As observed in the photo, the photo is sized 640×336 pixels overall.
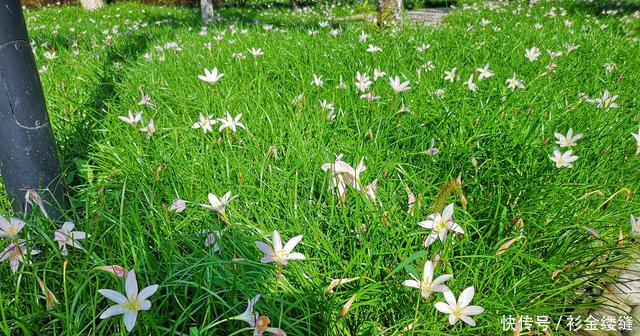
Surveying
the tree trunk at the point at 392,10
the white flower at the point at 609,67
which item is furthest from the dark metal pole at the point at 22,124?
the tree trunk at the point at 392,10

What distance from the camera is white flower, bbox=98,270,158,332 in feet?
3.31

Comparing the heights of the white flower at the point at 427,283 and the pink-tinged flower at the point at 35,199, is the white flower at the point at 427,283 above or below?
below

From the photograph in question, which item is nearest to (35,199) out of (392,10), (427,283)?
(427,283)

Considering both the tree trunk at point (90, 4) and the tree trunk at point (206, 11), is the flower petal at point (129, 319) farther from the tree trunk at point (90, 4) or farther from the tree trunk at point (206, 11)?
the tree trunk at point (90, 4)

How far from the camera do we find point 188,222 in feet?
5.46

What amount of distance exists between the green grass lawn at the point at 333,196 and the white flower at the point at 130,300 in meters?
0.13

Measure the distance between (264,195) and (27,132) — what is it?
0.93 m

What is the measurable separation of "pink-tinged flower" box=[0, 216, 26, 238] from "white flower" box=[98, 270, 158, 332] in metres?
0.46

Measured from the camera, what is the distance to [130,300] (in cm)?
105

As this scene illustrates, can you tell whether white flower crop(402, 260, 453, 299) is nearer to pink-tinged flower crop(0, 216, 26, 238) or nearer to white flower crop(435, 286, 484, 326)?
white flower crop(435, 286, 484, 326)

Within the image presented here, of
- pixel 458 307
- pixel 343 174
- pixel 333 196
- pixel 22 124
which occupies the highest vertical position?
pixel 22 124

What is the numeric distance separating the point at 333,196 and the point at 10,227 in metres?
1.04

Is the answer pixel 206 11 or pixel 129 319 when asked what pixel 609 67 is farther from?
pixel 206 11

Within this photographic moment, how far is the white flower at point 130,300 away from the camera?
3.31 ft
